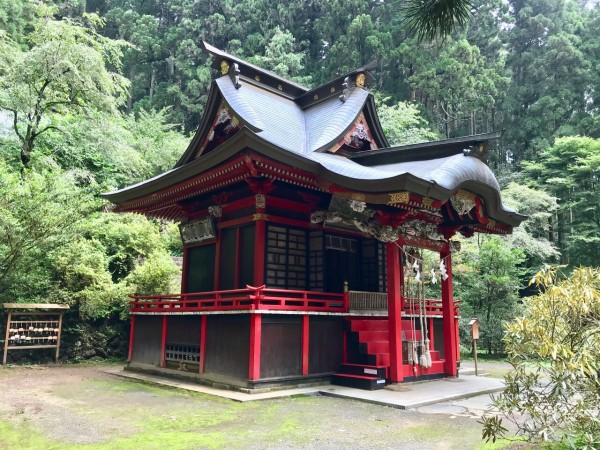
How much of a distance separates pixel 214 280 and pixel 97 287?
15.6 ft

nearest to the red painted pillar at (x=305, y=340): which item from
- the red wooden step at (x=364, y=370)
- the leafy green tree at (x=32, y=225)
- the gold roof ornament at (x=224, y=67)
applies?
the red wooden step at (x=364, y=370)

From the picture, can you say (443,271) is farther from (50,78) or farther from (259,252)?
(50,78)

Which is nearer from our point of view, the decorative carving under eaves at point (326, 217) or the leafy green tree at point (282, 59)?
the decorative carving under eaves at point (326, 217)

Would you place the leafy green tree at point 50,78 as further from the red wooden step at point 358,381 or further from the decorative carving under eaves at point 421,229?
the red wooden step at point 358,381

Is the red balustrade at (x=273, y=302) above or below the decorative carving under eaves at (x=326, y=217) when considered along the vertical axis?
below

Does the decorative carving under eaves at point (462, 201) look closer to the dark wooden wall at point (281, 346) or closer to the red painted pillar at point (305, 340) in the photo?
the red painted pillar at point (305, 340)

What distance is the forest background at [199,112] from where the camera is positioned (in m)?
14.4

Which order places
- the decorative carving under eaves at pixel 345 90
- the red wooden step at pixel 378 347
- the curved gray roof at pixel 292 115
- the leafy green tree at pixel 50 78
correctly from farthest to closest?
the leafy green tree at pixel 50 78 < the decorative carving under eaves at pixel 345 90 < the curved gray roof at pixel 292 115 < the red wooden step at pixel 378 347

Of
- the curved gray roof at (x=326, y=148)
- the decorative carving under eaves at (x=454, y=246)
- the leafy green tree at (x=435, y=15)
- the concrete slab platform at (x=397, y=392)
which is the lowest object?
the concrete slab platform at (x=397, y=392)

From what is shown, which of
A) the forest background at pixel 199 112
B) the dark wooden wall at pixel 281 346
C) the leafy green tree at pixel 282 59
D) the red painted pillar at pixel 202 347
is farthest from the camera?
the leafy green tree at pixel 282 59

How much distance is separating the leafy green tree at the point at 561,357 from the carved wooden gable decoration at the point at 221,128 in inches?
355

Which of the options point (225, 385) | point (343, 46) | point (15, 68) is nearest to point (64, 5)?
point (343, 46)

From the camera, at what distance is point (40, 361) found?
44.1ft

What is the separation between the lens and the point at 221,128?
12.8 metres
